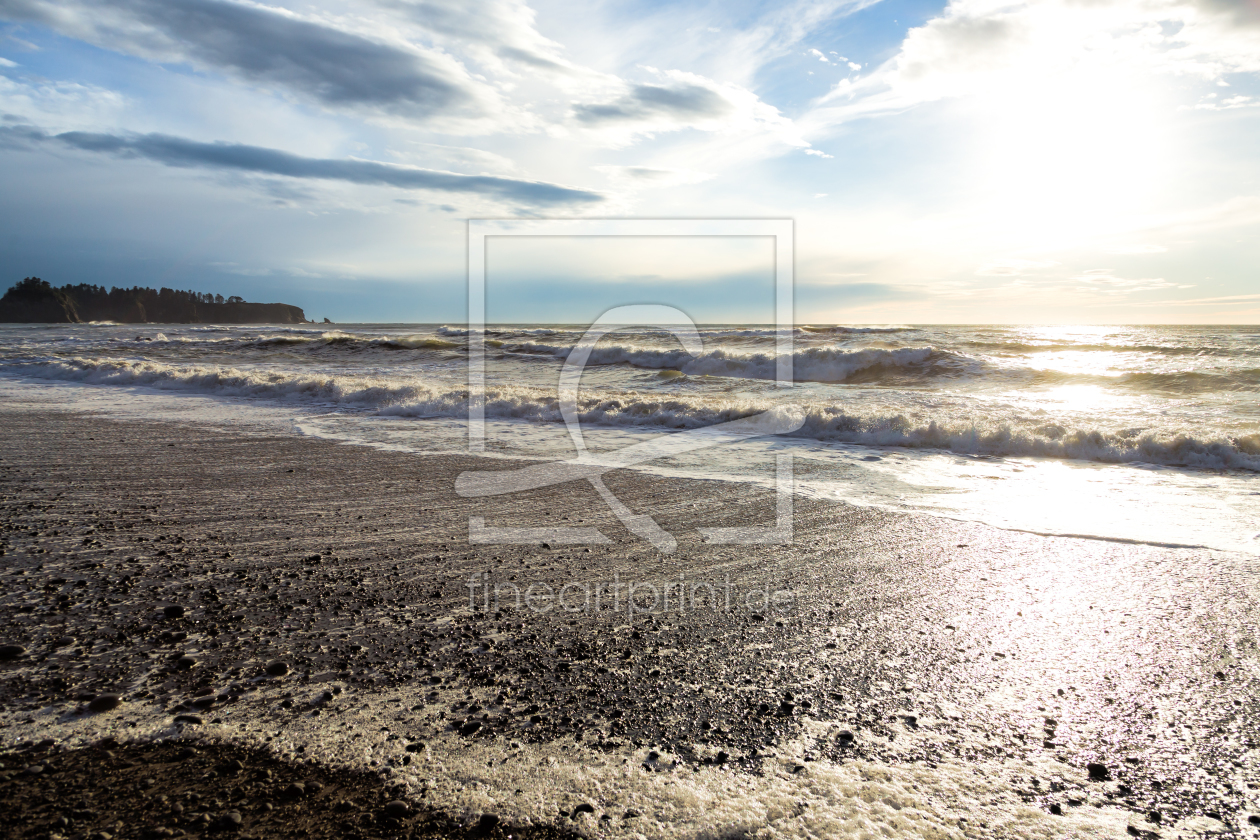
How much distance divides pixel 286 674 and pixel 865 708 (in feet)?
6.74

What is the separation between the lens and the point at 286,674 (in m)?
2.21

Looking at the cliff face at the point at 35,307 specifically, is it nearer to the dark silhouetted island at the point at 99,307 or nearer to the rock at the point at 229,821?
the dark silhouetted island at the point at 99,307

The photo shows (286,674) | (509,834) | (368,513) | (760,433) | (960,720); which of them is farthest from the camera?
(760,433)

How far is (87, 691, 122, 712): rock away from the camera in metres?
1.93

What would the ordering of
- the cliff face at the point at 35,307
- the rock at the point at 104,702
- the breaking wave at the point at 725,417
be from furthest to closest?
the cliff face at the point at 35,307
the breaking wave at the point at 725,417
the rock at the point at 104,702

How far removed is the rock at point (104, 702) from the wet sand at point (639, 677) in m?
0.01

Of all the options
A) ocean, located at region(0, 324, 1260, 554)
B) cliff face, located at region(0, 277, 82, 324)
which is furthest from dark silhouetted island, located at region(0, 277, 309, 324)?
ocean, located at region(0, 324, 1260, 554)

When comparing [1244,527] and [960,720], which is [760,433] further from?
[960,720]

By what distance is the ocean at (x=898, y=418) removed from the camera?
527 centimetres

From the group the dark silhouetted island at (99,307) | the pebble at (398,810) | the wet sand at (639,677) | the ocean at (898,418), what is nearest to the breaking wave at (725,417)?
the ocean at (898,418)

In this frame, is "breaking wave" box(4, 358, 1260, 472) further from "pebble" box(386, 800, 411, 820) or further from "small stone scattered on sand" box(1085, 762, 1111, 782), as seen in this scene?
"pebble" box(386, 800, 411, 820)

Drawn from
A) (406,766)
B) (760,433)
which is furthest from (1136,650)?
(760,433)

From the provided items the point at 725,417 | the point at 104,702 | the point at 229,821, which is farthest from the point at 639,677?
the point at 725,417

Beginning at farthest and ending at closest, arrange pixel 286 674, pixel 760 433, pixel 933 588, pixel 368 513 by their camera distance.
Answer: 1. pixel 760 433
2. pixel 368 513
3. pixel 933 588
4. pixel 286 674
